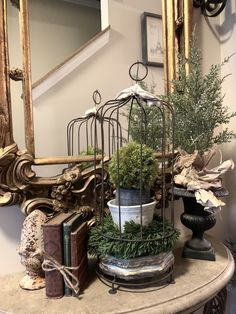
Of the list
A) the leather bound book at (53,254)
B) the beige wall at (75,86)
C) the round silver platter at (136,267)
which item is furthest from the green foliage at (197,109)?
Result: the leather bound book at (53,254)

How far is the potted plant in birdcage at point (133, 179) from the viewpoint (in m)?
0.67

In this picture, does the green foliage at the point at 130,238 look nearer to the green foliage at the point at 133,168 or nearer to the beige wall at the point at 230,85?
the green foliage at the point at 133,168

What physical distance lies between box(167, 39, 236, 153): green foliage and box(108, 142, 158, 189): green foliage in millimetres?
269

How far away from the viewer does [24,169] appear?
74 centimetres

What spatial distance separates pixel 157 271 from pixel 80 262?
0.20 m

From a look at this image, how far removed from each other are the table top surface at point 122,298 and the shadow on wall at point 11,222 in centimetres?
11

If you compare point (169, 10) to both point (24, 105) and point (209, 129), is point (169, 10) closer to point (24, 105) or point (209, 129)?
point (209, 129)

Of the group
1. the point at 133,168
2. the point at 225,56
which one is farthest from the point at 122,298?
the point at 225,56

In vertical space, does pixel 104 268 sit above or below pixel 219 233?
above

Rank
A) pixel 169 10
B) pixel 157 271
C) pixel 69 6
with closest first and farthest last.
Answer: pixel 157 271 → pixel 69 6 → pixel 169 10

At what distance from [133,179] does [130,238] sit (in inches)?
5.8

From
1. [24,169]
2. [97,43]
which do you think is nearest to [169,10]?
[97,43]

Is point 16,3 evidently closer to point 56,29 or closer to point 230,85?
point 56,29

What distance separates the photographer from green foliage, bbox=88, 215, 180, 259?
64cm
